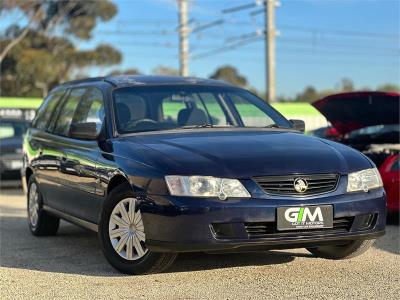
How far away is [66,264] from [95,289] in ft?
3.75

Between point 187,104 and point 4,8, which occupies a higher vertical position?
point 4,8

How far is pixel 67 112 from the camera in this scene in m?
7.37

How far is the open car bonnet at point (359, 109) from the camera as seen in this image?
8588 millimetres

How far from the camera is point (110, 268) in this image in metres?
5.71

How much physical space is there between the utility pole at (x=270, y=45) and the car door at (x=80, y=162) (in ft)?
67.9

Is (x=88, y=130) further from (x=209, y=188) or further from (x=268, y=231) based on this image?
(x=268, y=231)

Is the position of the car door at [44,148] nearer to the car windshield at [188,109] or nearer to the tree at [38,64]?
the car windshield at [188,109]

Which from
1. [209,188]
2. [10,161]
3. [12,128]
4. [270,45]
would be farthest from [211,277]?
[270,45]

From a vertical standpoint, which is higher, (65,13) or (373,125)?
(65,13)

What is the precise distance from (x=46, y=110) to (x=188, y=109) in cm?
250

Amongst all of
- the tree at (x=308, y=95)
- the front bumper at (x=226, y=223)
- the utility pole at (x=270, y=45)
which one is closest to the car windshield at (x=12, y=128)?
the front bumper at (x=226, y=223)

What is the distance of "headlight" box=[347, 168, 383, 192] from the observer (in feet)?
16.5

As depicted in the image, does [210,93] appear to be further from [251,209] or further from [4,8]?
[4,8]

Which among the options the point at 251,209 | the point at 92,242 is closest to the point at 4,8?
the point at 92,242
